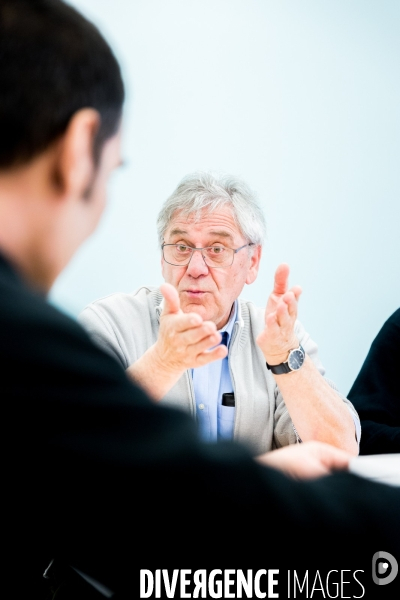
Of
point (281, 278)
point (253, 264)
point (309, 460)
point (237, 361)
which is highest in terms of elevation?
point (253, 264)

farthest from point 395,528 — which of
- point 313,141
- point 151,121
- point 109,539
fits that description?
point 313,141

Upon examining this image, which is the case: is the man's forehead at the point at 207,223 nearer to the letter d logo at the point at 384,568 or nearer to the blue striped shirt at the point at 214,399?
the blue striped shirt at the point at 214,399

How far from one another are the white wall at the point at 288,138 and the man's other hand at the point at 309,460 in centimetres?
199

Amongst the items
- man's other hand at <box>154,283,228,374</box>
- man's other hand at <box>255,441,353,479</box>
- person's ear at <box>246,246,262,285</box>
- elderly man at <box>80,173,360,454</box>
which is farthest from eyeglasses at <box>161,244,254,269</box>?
man's other hand at <box>255,441,353,479</box>

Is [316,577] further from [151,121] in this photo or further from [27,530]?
[151,121]

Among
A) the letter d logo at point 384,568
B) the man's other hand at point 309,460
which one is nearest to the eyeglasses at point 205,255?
the man's other hand at point 309,460

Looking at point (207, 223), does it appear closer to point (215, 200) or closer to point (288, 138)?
point (215, 200)

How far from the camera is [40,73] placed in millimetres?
597

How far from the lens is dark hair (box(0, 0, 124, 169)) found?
59 cm

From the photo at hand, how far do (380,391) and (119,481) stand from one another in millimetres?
1843

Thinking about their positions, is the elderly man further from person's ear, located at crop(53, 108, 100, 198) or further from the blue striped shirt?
person's ear, located at crop(53, 108, 100, 198)

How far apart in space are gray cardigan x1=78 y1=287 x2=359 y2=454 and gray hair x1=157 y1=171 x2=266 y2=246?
287mm

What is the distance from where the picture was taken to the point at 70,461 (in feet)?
1.56

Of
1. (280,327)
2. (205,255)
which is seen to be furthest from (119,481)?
(205,255)
